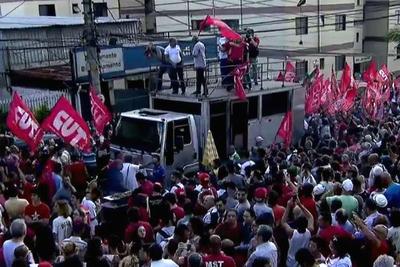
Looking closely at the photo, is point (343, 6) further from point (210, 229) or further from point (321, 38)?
point (210, 229)

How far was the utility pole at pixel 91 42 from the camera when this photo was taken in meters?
16.9

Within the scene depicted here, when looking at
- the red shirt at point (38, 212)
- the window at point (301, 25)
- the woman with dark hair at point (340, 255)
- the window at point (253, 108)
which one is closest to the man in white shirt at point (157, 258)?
the woman with dark hair at point (340, 255)

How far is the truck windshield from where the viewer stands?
46.7 feet

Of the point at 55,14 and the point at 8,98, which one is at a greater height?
the point at 55,14

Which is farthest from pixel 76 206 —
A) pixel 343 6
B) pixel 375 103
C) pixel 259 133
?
pixel 343 6

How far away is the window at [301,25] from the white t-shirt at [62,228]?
33.2 metres

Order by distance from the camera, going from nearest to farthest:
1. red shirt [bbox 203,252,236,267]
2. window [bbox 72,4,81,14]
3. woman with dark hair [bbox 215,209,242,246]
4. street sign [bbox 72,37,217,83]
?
red shirt [bbox 203,252,236,267]
woman with dark hair [bbox 215,209,242,246]
street sign [bbox 72,37,217,83]
window [bbox 72,4,81,14]

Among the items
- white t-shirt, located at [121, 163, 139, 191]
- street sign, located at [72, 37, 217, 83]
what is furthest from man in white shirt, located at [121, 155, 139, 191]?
street sign, located at [72, 37, 217, 83]

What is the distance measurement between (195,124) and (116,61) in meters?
7.07

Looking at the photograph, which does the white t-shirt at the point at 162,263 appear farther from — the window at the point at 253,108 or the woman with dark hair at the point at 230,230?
the window at the point at 253,108

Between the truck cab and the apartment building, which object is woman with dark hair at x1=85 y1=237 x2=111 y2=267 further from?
the apartment building

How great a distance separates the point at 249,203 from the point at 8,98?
1677 cm

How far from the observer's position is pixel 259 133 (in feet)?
52.6

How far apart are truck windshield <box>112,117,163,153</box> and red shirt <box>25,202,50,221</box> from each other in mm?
4935
